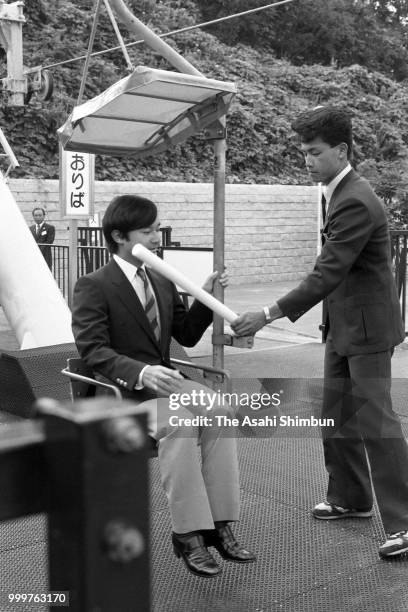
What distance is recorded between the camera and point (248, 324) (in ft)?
11.9

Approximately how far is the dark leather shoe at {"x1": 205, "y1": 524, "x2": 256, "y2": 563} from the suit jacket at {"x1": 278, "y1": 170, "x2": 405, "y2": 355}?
3.05 feet

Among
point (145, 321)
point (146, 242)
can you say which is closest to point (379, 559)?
point (145, 321)

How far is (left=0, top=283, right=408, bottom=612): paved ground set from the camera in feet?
10.5

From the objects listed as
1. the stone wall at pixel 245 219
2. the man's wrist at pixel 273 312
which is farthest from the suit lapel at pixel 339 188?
the stone wall at pixel 245 219

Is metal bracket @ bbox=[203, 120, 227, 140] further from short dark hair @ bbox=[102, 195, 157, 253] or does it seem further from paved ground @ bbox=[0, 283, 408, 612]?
paved ground @ bbox=[0, 283, 408, 612]

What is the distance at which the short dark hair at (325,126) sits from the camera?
3.61 meters

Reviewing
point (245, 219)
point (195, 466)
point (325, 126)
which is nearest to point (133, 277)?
point (195, 466)

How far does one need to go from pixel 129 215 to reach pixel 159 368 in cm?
71

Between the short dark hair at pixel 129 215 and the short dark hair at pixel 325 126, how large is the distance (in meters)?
0.74

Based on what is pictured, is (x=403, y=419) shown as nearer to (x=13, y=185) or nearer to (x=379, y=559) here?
(x=379, y=559)

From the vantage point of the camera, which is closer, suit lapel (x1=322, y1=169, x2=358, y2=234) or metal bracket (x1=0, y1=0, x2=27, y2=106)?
suit lapel (x1=322, y1=169, x2=358, y2=234)

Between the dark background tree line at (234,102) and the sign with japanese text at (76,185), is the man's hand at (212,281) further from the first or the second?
the dark background tree line at (234,102)

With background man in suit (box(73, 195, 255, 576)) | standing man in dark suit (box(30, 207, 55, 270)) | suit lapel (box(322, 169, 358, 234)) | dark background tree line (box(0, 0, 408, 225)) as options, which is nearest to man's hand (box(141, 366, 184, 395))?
background man in suit (box(73, 195, 255, 576))

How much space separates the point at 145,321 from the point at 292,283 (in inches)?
545
